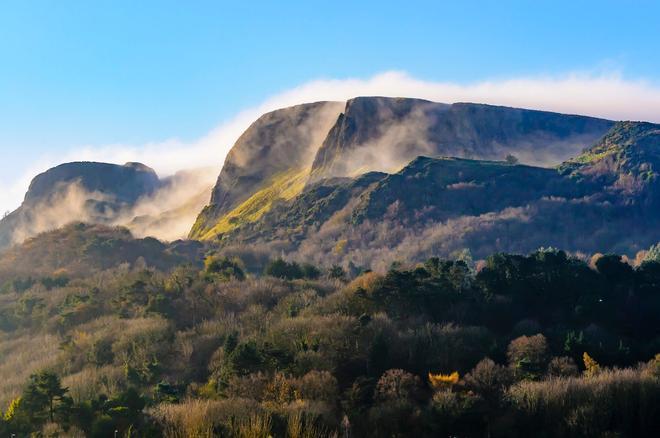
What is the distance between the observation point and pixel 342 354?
188ft

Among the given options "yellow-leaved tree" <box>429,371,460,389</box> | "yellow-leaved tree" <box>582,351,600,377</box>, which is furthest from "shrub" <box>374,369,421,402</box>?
"yellow-leaved tree" <box>582,351,600,377</box>

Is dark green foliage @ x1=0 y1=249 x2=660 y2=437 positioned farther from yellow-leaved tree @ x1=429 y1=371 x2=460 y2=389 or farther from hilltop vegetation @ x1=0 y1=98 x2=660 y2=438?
yellow-leaved tree @ x1=429 y1=371 x2=460 y2=389

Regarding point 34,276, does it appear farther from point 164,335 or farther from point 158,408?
point 158,408

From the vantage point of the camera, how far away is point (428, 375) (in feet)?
180

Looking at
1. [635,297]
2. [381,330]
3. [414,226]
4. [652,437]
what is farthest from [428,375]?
[414,226]

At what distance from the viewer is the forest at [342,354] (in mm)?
42219

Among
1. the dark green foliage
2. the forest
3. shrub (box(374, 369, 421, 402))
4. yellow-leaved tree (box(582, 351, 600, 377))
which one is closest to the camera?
the forest

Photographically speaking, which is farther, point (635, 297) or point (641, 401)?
point (635, 297)

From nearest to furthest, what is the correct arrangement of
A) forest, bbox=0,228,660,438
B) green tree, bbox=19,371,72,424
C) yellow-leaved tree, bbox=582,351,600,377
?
forest, bbox=0,228,660,438
green tree, bbox=19,371,72,424
yellow-leaved tree, bbox=582,351,600,377

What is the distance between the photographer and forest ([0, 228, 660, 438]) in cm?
4222

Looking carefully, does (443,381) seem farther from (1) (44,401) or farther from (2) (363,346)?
(1) (44,401)

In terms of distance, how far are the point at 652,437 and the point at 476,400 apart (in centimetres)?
1018

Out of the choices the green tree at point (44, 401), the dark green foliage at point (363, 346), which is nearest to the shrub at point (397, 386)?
the dark green foliage at point (363, 346)

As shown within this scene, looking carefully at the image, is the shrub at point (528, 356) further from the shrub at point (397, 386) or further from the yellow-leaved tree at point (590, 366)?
the shrub at point (397, 386)
